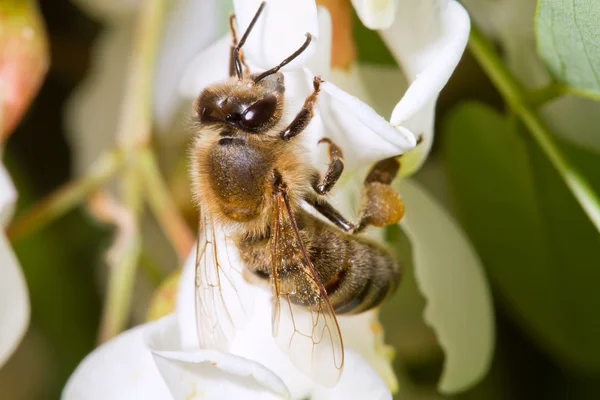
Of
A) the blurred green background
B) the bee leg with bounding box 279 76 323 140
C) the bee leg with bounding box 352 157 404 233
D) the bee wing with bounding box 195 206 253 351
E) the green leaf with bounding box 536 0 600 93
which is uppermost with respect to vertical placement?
the green leaf with bounding box 536 0 600 93

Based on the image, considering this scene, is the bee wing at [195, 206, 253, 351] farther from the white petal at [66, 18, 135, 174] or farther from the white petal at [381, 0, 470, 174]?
the white petal at [66, 18, 135, 174]

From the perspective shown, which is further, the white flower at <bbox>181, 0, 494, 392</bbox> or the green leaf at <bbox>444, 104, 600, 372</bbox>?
the green leaf at <bbox>444, 104, 600, 372</bbox>

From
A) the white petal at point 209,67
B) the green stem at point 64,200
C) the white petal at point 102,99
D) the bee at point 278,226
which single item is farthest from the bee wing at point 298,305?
the white petal at point 102,99

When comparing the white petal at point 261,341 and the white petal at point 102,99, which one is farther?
the white petal at point 102,99

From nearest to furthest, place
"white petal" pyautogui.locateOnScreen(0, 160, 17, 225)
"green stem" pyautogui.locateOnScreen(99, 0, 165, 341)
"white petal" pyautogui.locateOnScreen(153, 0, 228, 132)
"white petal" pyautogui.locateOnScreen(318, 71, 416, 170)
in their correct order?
"white petal" pyautogui.locateOnScreen(318, 71, 416, 170), "white petal" pyautogui.locateOnScreen(0, 160, 17, 225), "green stem" pyautogui.locateOnScreen(99, 0, 165, 341), "white petal" pyautogui.locateOnScreen(153, 0, 228, 132)

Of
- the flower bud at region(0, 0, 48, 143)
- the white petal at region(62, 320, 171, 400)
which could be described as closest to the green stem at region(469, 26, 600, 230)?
the white petal at region(62, 320, 171, 400)

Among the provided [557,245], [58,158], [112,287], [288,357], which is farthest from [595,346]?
[58,158]

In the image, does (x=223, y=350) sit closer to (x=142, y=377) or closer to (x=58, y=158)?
(x=142, y=377)

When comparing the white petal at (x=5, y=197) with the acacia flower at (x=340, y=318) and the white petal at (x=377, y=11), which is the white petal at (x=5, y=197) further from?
the white petal at (x=377, y=11)
